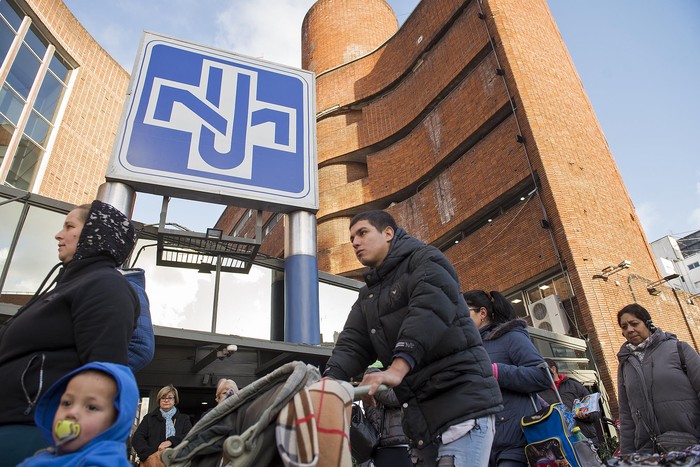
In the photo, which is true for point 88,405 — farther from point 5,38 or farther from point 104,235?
point 5,38

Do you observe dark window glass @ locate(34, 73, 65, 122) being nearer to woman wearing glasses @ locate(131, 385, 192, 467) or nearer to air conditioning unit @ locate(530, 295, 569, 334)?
woman wearing glasses @ locate(131, 385, 192, 467)

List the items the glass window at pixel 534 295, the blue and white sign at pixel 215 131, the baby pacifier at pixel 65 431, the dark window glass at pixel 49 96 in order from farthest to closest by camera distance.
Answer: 1. the glass window at pixel 534 295
2. the dark window glass at pixel 49 96
3. the blue and white sign at pixel 215 131
4. the baby pacifier at pixel 65 431

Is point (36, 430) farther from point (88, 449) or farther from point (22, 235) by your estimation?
point (22, 235)

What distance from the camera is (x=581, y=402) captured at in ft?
15.5

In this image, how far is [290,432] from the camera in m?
1.36

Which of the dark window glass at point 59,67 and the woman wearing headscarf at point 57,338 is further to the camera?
the dark window glass at point 59,67

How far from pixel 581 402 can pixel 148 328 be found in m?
4.51

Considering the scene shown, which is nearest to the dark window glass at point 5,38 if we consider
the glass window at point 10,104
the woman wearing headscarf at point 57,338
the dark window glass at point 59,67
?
the glass window at point 10,104

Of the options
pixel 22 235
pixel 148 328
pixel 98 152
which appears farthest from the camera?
pixel 98 152

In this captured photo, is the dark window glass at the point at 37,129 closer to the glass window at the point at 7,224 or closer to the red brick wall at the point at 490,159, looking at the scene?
the glass window at the point at 7,224

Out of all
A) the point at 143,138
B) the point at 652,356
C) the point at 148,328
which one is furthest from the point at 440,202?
the point at 148,328

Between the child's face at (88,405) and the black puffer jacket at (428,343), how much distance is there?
3.64 feet

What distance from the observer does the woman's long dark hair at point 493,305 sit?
349 centimetres

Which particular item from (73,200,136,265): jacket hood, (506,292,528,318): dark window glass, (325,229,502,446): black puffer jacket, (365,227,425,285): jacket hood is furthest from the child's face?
(506,292,528,318): dark window glass
